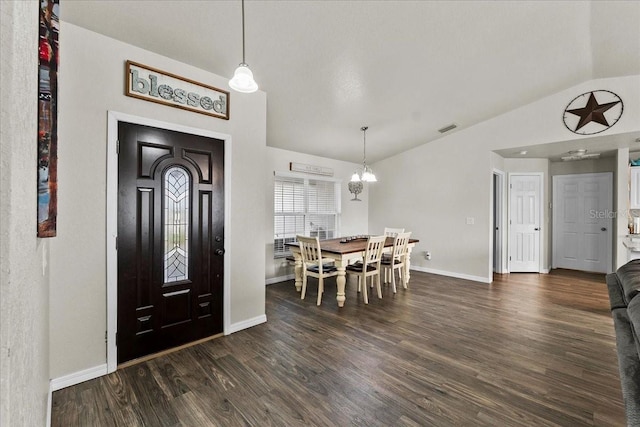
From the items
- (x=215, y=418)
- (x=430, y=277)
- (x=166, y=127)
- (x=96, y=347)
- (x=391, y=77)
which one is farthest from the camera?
(x=430, y=277)

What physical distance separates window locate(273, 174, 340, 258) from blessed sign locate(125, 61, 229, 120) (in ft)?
7.83

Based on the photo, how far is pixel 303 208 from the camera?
5.65 meters

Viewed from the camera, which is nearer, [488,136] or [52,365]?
[52,365]

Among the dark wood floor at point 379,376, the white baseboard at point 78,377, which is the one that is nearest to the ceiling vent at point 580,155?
the dark wood floor at point 379,376

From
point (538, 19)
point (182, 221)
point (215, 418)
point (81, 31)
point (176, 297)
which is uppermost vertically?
point (538, 19)

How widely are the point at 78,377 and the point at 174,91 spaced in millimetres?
2407

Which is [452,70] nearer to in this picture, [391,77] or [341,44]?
[391,77]

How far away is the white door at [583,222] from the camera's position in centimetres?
562

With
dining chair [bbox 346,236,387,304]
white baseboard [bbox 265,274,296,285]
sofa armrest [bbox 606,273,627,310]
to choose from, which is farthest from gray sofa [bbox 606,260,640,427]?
white baseboard [bbox 265,274,296,285]

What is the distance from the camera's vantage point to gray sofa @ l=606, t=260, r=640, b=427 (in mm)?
878

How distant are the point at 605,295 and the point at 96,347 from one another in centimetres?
626

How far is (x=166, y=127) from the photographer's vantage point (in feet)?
8.19

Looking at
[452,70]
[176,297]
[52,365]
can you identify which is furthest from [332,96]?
[52,365]

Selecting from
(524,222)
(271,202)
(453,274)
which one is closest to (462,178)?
(524,222)
